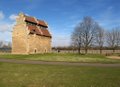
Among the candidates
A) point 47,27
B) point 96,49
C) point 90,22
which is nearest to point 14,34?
point 47,27

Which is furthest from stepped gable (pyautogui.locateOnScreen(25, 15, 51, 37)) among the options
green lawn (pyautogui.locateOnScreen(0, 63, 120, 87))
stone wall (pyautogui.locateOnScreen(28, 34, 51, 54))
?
green lawn (pyautogui.locateOnScreen(0, 63, 120, 87))

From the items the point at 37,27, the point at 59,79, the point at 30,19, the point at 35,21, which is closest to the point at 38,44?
the point at 37,27

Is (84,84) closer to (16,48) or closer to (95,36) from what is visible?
(16,48)

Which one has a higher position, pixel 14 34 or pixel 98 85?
pixel 14 34

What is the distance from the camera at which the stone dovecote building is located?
77312mm

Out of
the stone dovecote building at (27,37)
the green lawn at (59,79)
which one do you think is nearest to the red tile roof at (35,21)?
the stone dovecote building at (27,37)

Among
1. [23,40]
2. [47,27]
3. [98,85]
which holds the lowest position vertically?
[98,85]

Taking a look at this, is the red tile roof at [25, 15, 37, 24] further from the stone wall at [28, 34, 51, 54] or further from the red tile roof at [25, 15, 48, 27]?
the stone wall at [28, 34, 51, 54]

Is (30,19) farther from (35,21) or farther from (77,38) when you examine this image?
(77,38)

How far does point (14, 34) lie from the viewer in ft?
265

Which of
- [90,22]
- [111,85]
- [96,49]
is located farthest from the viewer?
[96,49]

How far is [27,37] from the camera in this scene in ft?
253

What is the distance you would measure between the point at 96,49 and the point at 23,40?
39840mm

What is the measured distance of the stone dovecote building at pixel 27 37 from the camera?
77.3 meters
